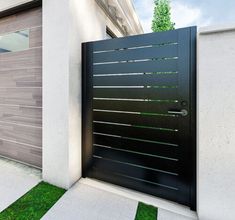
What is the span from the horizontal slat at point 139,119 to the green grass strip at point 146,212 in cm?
80

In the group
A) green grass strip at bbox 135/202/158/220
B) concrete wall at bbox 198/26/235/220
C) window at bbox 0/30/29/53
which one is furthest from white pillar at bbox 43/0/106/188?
concrete wall at bbox 198/26/235/220

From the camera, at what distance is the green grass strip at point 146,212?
61.2 inches


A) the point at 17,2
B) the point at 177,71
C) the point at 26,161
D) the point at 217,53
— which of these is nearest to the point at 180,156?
the point at 177,71

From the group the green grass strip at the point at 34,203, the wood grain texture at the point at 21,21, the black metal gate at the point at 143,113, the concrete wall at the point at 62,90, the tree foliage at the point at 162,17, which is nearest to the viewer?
the green grass strip at the point at 34,203

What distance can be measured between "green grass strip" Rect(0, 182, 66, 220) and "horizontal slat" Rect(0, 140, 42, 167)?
434 millimetres

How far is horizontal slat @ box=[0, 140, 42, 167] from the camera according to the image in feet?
7.76

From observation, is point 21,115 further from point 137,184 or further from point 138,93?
point 137,184

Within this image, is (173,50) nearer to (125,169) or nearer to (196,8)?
(125,169)

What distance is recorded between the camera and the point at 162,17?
7715 mm

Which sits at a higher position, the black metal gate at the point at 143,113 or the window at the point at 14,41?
the window at the point at 14,41

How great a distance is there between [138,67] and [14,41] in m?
1.90

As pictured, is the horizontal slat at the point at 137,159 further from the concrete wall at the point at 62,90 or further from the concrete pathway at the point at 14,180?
the concrete pathway at the point at 14,180

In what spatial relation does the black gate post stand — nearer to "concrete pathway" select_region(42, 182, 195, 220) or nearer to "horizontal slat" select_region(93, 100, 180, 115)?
"horizontal slat" select_region(93, 100, 180, 115)

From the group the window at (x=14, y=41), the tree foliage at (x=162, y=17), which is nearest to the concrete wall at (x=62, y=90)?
the window at (x=14, y=41)
